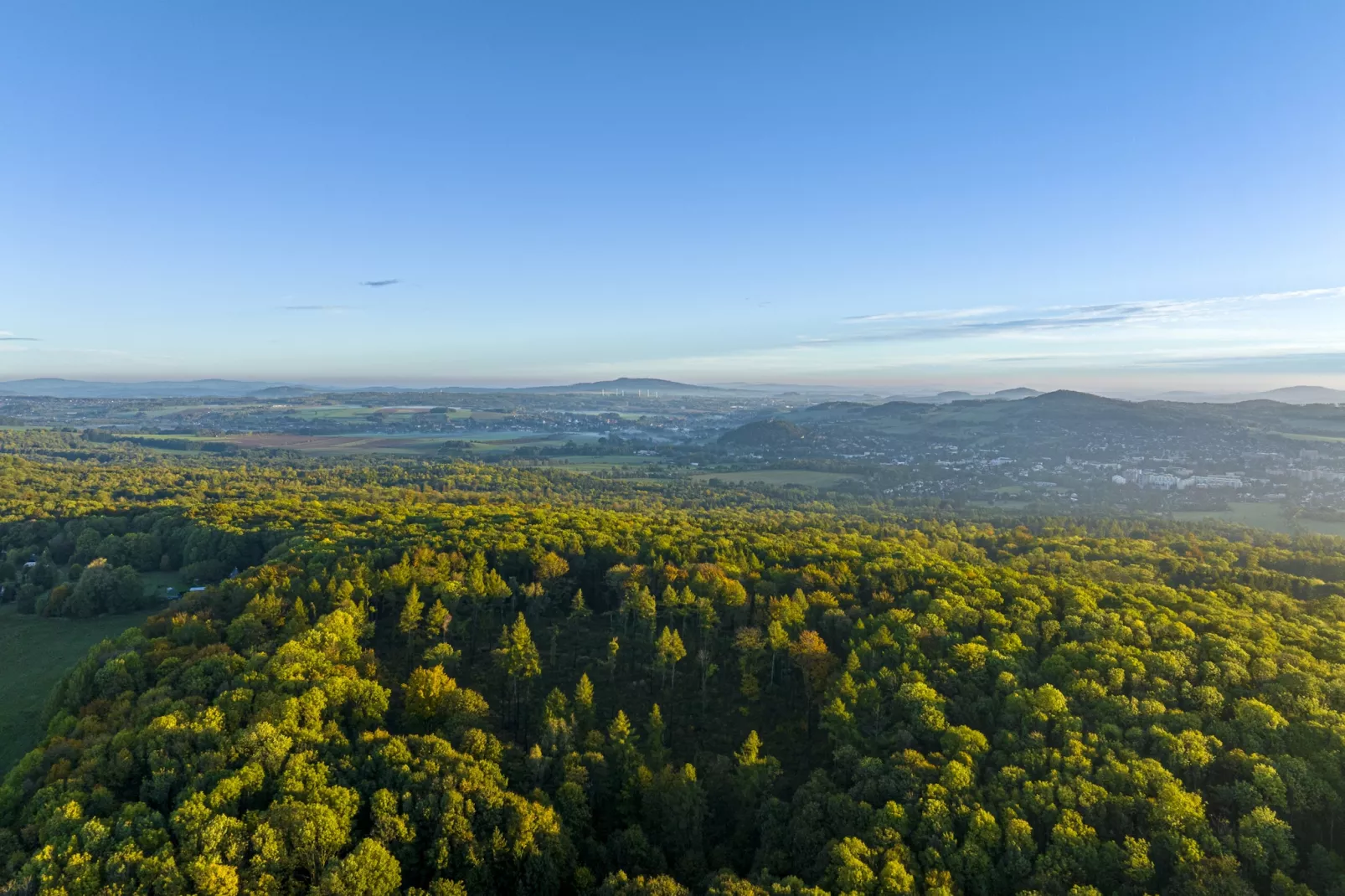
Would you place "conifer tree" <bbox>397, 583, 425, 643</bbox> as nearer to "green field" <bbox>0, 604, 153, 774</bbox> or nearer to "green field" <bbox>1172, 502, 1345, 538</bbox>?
"green field" <bbox>0, 604, 153, 774</bbox>

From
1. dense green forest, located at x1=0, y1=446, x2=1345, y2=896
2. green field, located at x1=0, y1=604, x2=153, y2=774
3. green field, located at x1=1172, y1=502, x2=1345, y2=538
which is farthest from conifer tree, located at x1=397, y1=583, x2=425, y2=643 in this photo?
green field, located at x1=1172, y1=502, x2=1345, y2=538

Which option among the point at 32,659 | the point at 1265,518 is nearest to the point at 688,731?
the point at 32,659

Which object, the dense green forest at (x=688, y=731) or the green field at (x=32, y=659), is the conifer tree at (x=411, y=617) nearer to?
the dense green forest at (x=688, y=731)

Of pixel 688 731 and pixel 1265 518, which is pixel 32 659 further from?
pixel 1265 518

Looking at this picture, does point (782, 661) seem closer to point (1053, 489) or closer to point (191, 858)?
point (191, 858)

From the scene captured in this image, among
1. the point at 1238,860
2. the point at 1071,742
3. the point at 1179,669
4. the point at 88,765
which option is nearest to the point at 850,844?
the point at 1071,742

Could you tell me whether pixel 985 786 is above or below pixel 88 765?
below

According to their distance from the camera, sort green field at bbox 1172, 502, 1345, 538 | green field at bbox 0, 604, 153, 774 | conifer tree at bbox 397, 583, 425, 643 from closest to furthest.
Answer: green field at bbox 0, 604, 153, 774 < conifer tree at bbox 397, 583, 425, 643 < green field at bbox 1172, 502, 1345, 538
